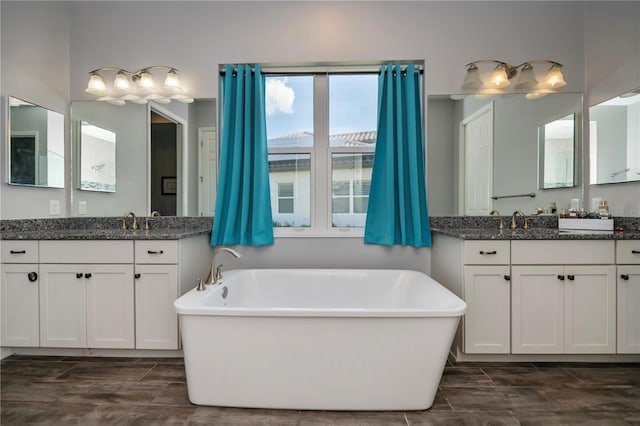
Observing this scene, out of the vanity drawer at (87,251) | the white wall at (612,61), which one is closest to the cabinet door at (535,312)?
the white wall at (612,61)

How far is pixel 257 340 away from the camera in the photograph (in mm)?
1687

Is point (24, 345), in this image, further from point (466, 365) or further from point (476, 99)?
point (476, 99)

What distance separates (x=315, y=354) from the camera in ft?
5.56

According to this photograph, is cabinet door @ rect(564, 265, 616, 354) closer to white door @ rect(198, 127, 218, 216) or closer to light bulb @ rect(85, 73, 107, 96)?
white door @ rect(198, 127, 218, 216)

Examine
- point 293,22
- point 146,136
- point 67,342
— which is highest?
point 293,22

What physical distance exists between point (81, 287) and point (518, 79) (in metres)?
3.58

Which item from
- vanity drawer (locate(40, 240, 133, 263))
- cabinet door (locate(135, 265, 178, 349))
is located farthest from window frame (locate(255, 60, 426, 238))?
vanity drawer (locate(40, 240, 133, 263))

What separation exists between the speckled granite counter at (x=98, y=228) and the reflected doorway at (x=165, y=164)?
12 cm

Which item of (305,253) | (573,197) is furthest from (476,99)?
(305,253)

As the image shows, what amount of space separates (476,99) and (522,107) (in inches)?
14.8

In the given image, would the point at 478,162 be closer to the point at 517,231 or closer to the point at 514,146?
the point at 514,146

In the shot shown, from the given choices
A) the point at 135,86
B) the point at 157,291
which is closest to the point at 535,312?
the point at 157,291

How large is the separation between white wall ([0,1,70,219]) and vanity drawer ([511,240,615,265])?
341 cm

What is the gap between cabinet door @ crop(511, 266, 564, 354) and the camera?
2209mm
